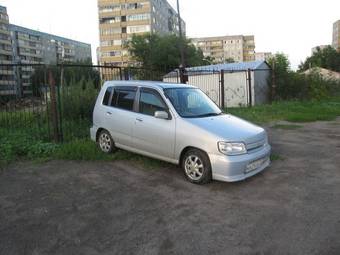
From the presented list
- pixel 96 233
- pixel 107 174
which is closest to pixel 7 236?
pixel 96 233

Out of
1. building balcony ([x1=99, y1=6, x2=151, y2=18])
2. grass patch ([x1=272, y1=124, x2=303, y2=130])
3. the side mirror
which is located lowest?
grass patch ([x1=272, y1=124, x2=303, y2=130])

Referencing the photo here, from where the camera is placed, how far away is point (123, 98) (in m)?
6.81

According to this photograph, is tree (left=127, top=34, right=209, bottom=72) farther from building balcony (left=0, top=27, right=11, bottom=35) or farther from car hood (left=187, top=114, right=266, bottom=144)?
building balcony (left=0, top=27, right=11, bottom=35)

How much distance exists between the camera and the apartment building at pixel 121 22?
246 feet

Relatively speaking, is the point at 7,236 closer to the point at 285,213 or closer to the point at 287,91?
the point at 285,213

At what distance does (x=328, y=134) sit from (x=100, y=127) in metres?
6.68

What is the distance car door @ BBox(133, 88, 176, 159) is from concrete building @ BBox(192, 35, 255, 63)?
11860 centimetres

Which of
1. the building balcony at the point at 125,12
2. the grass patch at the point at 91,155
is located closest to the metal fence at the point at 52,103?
the grass patch at the point at 91,155

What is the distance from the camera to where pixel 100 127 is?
725cm

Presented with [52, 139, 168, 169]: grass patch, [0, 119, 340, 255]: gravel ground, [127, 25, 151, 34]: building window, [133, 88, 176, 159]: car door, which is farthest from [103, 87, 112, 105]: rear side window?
[127, 25, 151, 34]: building window

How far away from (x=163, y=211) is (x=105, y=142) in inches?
127

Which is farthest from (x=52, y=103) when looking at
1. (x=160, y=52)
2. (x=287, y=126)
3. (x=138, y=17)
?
(x=138, y=17)

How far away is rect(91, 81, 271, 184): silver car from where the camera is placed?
16.9 feet

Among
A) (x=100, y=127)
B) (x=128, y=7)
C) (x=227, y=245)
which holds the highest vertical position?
(x=128, y=7)
